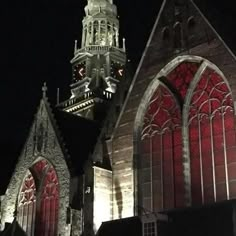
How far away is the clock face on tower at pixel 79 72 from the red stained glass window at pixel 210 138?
2215 centimetres

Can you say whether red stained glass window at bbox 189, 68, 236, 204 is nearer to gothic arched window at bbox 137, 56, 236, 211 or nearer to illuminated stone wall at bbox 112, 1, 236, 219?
gothic arched window at bbox 137, 56, 236, 211

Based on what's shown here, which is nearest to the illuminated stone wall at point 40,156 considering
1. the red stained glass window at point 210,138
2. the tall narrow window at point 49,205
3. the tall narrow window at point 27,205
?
the tall narrow window at point 27,205

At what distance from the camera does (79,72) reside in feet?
152

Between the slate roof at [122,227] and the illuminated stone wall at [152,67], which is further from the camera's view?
the illuminated stone wall at [152,67]

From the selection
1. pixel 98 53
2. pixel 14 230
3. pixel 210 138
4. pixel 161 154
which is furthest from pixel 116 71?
pixel 210 138

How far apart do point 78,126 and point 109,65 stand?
16.0 meters

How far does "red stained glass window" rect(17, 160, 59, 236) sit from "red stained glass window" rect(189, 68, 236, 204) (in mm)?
8199

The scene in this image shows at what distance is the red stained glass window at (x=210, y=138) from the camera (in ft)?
75.2

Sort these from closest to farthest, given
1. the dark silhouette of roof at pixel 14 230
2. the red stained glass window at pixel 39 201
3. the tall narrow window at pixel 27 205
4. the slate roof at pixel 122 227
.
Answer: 1. the slate roof at pixel 122 227
2. the dark silhouette of roof at pixel 14 230
3. the red stained glass window at pixel 39 201
4. the tall narrow window at pixel 27 205

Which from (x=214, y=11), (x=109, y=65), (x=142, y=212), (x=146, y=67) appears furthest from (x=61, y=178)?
(x=109, y=65)

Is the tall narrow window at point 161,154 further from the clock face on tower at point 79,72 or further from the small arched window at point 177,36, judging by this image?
the clock face on tower at point 79,72

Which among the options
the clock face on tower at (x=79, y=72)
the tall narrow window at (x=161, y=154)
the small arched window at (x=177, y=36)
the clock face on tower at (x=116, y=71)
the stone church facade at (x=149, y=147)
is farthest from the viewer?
the clock face on tower at (x=79, y=72)

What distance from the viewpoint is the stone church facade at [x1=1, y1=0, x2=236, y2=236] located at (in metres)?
23.6

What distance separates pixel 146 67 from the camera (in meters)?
26.9
